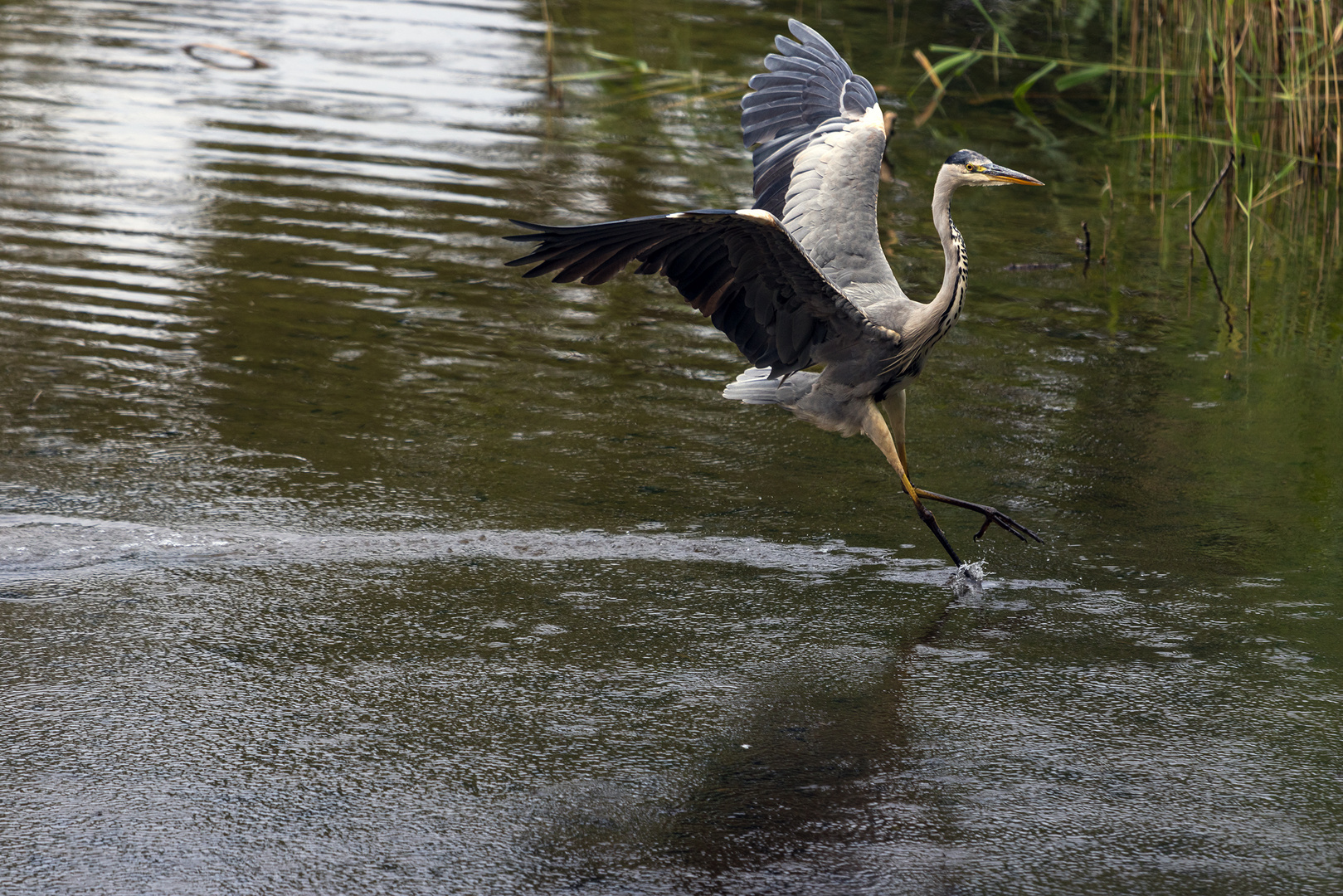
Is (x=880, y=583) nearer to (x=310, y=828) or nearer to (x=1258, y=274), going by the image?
(x=310, y=828)

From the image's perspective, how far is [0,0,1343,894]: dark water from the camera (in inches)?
119

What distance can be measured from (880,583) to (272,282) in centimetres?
382

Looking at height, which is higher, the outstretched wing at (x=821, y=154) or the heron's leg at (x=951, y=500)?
the outstretched wing at (x=821, y=154)

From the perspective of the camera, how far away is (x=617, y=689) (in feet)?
11.9

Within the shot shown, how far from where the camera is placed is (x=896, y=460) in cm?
454

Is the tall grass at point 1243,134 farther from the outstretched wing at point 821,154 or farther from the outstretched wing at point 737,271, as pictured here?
the outstretched wing at point 737,271

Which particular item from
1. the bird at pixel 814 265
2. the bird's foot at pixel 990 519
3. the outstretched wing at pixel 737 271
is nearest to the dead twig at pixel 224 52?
the bird at pixel 814 265

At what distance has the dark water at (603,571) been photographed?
9.92 ft

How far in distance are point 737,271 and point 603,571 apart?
1044mm

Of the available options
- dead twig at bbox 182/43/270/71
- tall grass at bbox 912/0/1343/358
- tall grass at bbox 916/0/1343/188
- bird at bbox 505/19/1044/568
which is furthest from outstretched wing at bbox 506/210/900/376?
dead twig at bbox 182/43/270/71

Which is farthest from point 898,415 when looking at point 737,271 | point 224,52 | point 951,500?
point 224,52

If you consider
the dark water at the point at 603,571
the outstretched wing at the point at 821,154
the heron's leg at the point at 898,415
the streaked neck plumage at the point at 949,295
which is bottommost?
the dark water at the point at 603,571

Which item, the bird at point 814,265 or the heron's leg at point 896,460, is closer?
the bird at point 814,265

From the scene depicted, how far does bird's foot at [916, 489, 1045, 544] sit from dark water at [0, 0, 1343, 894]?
4.2 inches
